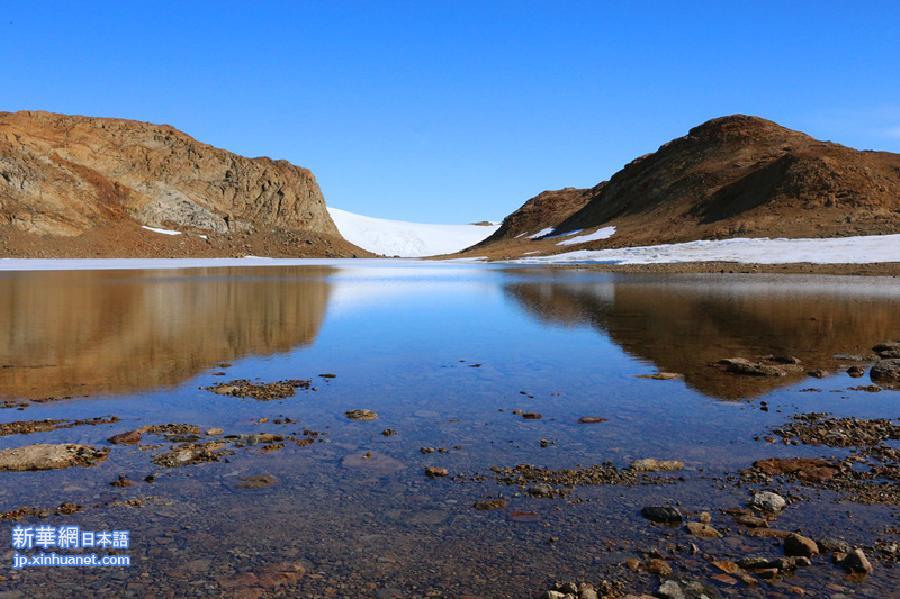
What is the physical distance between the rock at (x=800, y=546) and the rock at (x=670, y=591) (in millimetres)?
1163

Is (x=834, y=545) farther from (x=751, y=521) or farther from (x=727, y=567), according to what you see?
(x=727, y=567)

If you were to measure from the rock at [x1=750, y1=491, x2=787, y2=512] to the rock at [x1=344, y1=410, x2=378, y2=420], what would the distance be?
15.9 ft

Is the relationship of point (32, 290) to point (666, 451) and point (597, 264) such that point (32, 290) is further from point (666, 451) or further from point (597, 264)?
point (597, 264)

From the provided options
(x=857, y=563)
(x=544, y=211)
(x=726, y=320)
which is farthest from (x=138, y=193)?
(x=857, y=563)

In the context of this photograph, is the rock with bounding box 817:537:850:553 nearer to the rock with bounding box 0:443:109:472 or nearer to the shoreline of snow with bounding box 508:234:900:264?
the rock with bounding box 0:443:109:472

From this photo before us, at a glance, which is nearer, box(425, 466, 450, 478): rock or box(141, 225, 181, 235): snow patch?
box(425, 466, 450, 478): rock

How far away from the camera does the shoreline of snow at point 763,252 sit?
58625 mm

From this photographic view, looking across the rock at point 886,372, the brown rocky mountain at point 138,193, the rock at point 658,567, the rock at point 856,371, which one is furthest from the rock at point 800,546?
the brown rocky mountain at point 138,193

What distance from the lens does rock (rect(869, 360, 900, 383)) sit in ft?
39.3

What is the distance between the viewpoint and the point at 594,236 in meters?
105

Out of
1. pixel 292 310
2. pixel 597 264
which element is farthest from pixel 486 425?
pixel 597 264

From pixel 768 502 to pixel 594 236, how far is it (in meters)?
102

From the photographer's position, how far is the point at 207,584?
4.70 m

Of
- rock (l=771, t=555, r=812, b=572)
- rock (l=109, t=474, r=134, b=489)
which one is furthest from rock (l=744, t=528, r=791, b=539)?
rock (l=109, t=474, r=134, b=489)
